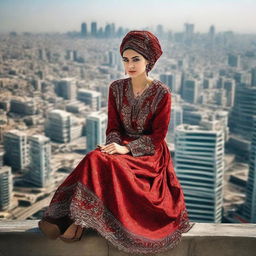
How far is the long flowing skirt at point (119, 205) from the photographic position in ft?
2.51

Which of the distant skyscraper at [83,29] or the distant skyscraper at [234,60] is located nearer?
the distant skyscraper at [234,60]

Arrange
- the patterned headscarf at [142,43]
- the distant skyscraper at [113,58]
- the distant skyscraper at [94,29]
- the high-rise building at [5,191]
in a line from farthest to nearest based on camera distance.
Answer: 1. the distant skyscraper at [94,29]
2. the distant skyscraper at [113,58]
3. the high-rise building at [5,191]
4. the patterned headscarf at [142,43]

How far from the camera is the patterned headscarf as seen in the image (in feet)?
2.86

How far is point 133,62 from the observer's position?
2.92ft

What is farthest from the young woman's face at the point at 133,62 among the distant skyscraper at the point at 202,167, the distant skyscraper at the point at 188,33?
the distant skyscraper at the point at 188,33

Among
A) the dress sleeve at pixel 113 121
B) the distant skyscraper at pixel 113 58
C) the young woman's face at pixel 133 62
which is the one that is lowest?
the distant skyscraper at pixel 113 58

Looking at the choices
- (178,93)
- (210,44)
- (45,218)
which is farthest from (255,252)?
(210,44)

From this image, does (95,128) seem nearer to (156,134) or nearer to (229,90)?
(229,90)

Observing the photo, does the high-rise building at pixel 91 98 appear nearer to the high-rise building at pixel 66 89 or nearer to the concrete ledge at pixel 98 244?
the high-rise building at pixel 66 89

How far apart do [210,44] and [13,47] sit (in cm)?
1501

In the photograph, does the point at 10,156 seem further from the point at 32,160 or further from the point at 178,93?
the point at 178,93

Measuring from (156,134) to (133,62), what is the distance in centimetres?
17

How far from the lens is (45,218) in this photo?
791mm

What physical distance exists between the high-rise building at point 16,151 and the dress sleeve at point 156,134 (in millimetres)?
11189
